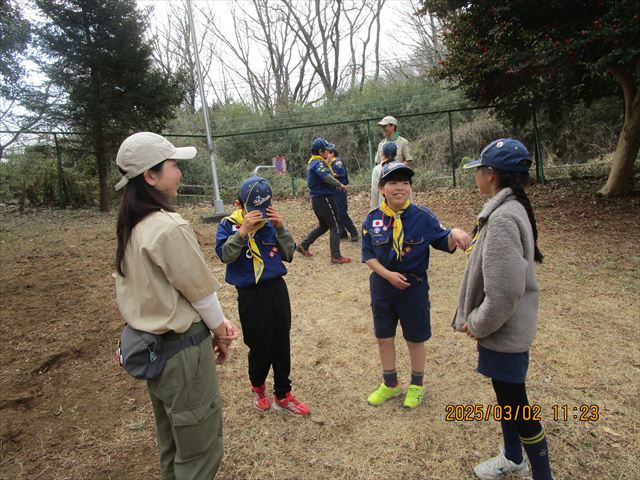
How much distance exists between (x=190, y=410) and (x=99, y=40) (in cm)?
1144

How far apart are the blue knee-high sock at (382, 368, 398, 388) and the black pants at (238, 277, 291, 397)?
701 millimetres

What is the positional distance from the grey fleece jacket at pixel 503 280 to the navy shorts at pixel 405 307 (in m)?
0.70

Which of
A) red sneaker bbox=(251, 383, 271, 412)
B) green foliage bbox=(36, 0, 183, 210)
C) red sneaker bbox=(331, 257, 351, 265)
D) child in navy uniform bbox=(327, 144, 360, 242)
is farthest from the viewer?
green foliage bbox=(36, 0, 183, 210)

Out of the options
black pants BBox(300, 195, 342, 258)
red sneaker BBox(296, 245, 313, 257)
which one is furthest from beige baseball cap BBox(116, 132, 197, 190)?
red sneaker BBox(296, 245, 313, 257)

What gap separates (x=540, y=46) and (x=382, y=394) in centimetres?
642

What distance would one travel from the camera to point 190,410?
1.83 metres

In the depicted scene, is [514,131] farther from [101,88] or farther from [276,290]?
[276,290]

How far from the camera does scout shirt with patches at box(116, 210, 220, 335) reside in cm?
172

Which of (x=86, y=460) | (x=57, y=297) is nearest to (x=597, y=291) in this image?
(x=86, y=460)

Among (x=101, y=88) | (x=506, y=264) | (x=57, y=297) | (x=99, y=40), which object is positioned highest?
(x=99, y=40)

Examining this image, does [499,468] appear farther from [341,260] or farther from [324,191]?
[324,191]

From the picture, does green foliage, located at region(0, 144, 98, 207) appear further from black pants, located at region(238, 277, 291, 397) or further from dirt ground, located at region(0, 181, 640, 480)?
black pants, located at region(238, 277, 291, 397)

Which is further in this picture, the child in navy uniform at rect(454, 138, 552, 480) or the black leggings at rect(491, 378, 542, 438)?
the black leggings at rect(491, 378, 542, 438)

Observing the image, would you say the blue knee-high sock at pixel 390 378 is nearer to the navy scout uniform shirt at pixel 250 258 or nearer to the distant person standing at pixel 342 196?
the navy scout uniform shirt at pixel 250 258
